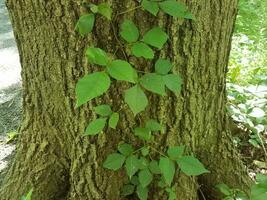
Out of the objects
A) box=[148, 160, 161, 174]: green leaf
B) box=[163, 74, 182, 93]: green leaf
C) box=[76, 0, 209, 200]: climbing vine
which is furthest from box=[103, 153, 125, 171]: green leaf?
box=[163, 74, 182, 93]: green leaf

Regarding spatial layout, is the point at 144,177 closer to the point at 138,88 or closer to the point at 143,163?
the point at 143,163

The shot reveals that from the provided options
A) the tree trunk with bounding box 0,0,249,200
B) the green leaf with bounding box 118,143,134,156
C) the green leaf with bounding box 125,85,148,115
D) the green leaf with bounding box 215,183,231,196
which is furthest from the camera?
A: the green leaf with bounding box 215,183,231,196

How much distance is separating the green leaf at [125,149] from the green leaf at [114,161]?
0.02m

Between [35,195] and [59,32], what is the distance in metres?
0.77

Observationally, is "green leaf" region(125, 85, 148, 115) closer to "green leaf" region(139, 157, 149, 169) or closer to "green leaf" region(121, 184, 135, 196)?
"green leaf" region(139, 157, 149, 169)

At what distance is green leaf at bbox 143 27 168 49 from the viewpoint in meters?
1.19

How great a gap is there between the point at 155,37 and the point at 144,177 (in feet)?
1.66

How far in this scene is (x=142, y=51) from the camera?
117cm

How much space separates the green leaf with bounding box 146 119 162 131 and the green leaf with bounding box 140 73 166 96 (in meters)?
0.25

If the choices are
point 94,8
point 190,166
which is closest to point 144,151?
point 190,166

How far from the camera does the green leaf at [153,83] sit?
3.79ft

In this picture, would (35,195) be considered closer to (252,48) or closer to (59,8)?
(59,8)

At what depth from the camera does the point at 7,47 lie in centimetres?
422

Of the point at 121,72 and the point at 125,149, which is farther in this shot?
the point at 125,149
